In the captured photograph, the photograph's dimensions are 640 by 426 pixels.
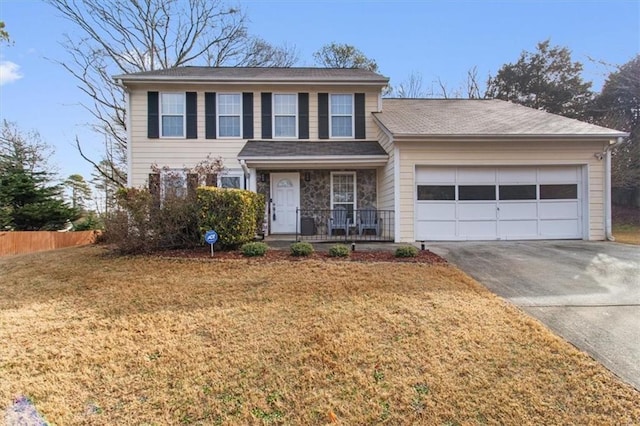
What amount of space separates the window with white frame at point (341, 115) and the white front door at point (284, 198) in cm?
218

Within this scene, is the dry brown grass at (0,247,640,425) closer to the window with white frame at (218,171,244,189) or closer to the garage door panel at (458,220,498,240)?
the garage door panel at (458,220,498,240)

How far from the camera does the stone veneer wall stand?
452 inches

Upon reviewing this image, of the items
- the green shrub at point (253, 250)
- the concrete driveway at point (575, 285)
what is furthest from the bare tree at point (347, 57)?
the green shrub at point (253, 250)

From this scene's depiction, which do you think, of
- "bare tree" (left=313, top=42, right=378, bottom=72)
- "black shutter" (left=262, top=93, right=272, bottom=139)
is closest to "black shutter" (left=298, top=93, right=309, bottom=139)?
"black shutter" (left=262, top=93, right=272, bottom=139)

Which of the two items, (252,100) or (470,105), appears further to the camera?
(470,105)

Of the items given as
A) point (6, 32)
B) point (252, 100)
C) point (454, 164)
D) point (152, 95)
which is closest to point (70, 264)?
point (152, 95)

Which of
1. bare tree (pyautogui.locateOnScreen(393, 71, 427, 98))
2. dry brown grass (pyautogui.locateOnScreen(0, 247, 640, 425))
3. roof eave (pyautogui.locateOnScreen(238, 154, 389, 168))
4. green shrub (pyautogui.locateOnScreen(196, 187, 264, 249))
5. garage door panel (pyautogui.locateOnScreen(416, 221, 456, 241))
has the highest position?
bare tree (pyautogui.locateOnScreen(393, 71, 427, 98))

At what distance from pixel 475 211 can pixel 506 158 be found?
5.70 feet

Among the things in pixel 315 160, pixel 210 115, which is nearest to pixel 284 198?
pixel 315 160

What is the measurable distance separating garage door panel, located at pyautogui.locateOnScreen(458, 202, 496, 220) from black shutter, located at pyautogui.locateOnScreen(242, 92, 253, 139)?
714cm

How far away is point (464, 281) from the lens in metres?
5.43

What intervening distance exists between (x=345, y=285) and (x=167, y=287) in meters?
2.75

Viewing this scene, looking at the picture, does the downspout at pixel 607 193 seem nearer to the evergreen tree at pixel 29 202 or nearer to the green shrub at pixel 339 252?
the green shrub at pixel 339 252

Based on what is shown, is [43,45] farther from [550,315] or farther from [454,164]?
[550,315]
